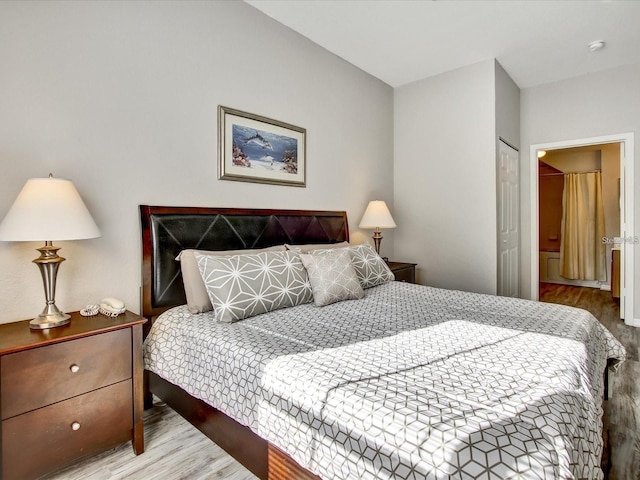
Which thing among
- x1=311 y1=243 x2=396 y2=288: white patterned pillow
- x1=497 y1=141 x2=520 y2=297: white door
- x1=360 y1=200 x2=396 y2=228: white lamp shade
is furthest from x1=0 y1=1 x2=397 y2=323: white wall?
x1=497 y1=141 x2=520 y2=297: white door

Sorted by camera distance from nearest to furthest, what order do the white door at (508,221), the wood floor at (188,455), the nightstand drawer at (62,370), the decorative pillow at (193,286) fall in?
the nightstand drawer at (62,370), the wood floor at (188,455), the decorative pillow at (193,286), the white door at (508,221)

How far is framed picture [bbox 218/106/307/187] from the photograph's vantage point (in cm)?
255

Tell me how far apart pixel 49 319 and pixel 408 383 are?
63.3 inches

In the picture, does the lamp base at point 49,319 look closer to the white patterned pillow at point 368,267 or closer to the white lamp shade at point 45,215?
the white lamp shade at point 45,215

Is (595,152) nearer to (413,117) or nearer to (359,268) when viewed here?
(413,117)

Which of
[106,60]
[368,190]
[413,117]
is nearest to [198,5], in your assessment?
[106,60]

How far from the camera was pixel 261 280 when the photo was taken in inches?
79.6

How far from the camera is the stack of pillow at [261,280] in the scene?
1.89 metres

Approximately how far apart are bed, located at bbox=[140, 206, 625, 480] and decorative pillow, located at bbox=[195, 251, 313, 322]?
6 cm

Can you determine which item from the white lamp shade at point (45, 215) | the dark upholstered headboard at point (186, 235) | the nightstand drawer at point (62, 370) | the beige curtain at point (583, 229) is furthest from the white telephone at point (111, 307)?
the beige curtain at point (583, 229)

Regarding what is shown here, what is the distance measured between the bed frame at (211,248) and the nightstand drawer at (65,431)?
28 cm

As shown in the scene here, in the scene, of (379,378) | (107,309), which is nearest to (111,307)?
(107,309)

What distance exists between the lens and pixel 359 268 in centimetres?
271

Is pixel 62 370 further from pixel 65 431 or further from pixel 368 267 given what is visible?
pixel 368 267
